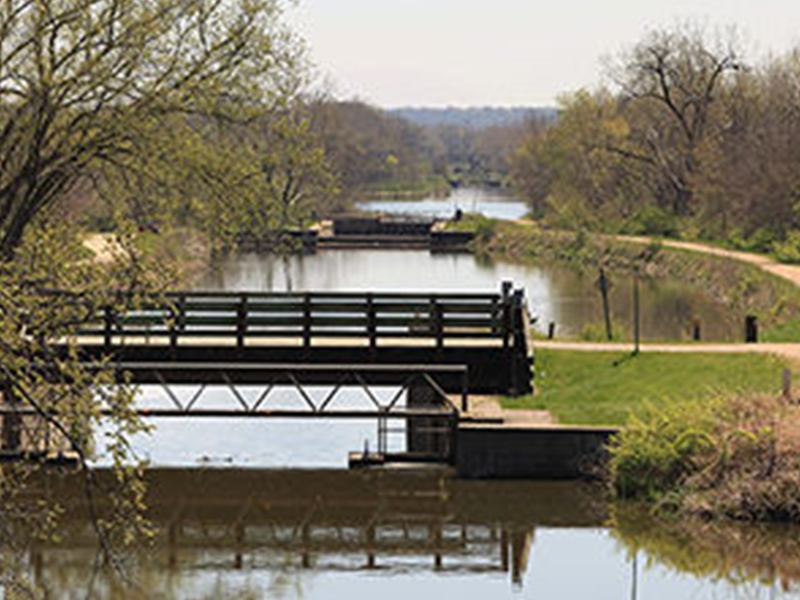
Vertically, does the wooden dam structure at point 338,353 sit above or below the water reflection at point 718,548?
above

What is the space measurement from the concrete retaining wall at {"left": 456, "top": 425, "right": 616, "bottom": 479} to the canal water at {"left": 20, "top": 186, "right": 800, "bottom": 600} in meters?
0.30

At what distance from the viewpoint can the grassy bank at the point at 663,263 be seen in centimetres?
5075

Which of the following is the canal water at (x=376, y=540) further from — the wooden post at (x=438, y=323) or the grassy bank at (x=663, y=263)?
the grassy bank at (x=663, y=263)

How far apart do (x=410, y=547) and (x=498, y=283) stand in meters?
49.8

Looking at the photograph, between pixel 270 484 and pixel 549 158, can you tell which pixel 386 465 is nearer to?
pixel 270 484

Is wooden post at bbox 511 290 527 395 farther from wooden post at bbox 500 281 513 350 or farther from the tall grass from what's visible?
the tall grass

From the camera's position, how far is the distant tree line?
252 feet

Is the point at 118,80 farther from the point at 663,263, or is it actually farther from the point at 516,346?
the point at 663,263

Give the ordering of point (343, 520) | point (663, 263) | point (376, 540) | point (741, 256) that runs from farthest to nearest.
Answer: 1. point (663, 263)
2. point (741, 256)
3. point (343, 520)
4. point (376, 540)

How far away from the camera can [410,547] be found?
25734 mm

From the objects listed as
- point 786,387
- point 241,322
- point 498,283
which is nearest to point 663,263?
point 498,283

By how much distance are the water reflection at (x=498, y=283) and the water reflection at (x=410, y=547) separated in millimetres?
16702

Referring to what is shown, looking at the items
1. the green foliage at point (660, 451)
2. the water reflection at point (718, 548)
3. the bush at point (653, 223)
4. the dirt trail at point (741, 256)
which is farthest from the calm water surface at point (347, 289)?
the bush at point (653, 223)

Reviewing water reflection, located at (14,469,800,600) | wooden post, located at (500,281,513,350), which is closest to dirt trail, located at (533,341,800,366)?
wooden post, located at (500,281,513,350)
